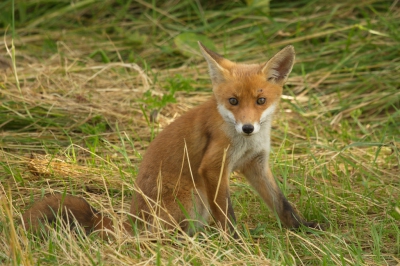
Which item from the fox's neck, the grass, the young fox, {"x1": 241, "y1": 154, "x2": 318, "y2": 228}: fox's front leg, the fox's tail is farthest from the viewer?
{"x1": 241, "y1": 154, "x2": 318, "y2": 228}: fox's front leg

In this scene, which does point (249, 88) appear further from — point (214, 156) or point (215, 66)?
point (214, 156)

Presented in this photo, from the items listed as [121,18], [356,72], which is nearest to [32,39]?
[121,18]

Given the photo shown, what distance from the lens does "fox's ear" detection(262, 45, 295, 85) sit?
437 centimetres

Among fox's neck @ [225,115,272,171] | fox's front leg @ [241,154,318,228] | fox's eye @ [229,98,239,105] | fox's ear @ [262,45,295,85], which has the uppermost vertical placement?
fox's ear @ [262,45,295,85]

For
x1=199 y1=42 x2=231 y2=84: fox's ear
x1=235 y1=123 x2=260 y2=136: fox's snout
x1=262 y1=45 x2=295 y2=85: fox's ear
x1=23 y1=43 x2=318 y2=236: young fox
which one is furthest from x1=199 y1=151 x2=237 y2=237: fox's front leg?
x1=262 y1=45 x2=295 y2=85: fox's ear

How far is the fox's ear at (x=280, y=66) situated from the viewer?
4.37 m

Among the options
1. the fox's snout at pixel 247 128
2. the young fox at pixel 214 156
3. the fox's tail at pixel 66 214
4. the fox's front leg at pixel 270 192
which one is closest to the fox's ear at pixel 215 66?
the young fox at pixel 214 156

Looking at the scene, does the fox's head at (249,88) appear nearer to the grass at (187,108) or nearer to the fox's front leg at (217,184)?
the fox's front leg at (217,184)

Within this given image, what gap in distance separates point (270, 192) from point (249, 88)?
79 centimetres

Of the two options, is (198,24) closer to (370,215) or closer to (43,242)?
(370,215)

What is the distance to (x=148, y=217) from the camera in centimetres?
422

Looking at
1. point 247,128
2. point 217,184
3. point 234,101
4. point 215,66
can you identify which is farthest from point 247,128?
point 215,66

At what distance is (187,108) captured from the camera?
6.49 m

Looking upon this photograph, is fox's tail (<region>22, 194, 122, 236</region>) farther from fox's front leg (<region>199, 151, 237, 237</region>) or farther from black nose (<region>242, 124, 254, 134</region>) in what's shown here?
black nose (<region>242, 124, 254, 134</region>)
